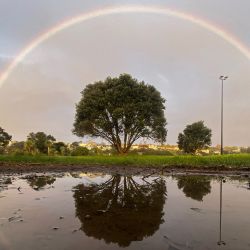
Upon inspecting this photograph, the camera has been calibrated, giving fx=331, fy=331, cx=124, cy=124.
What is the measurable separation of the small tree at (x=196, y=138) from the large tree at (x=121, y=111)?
35.2 meters

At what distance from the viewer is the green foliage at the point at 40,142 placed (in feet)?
197

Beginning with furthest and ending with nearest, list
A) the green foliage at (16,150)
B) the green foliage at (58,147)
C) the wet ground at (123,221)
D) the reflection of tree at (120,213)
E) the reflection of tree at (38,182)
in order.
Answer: the green foliage at (58,147) → the green foliage at (16,150) → the reflection of tree at (38,182) → the reflection of tree at (120,213) → the wet ground at (123,221)

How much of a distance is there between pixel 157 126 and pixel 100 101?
948cm

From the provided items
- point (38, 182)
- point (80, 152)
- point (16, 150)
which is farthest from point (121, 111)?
point (38, 182)

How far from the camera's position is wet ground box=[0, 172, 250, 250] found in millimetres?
5719

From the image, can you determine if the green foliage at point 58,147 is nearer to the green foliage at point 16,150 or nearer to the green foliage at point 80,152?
the green foliage at point 16,150

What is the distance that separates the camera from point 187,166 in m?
28.4

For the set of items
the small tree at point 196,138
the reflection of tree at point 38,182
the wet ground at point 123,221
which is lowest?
the wet ground at point 123,221

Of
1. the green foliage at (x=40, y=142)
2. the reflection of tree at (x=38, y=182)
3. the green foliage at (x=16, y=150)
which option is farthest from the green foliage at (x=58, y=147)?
the reflection of tree at (x=38, y=182)

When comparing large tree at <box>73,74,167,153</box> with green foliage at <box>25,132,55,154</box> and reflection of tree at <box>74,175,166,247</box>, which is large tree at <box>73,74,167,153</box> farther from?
reflection of tree at <box>74,175,166,247</box>

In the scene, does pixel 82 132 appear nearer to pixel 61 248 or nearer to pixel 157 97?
pixel 157 97

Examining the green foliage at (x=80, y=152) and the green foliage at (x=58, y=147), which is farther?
the green foliage at (x=58, y=147)

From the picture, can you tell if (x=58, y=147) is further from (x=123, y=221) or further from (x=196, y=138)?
(x=123, y=221)

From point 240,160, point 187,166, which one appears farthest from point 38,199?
point 240,160
